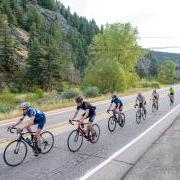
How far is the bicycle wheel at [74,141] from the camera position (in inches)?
445

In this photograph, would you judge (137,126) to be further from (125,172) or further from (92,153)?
(125,172)

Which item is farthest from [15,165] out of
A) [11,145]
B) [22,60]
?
[22,60]

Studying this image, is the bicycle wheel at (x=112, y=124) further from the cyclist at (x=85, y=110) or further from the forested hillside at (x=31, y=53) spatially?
the forested hillside at (x=31, y=53)

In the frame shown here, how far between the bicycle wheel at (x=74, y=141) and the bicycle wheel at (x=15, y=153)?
5.95 ft

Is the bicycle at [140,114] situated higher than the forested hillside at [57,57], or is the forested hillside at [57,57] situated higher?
the forested hillside at [57,57]

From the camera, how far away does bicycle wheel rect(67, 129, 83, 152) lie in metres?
Answer: 11.3

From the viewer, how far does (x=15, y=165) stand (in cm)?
932

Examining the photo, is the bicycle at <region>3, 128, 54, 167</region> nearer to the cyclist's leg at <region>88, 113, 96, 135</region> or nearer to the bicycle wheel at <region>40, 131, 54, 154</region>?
the bicycle wheel at <region>40, 131, 54, 154</region>

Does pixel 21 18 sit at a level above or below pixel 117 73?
above

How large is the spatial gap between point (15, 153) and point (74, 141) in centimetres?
246

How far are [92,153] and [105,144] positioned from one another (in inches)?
62.5

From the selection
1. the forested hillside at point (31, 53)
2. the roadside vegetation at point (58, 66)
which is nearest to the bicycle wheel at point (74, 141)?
the roadside vegetation at point (58, 66)

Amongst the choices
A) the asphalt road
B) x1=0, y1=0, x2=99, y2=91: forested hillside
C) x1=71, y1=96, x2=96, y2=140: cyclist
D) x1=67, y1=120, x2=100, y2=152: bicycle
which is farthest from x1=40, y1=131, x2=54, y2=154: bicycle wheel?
x1=0, y1=0, x2=99, y2=91: forested hillside

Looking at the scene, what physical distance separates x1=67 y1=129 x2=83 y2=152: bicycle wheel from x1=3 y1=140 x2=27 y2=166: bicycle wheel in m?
1.81
